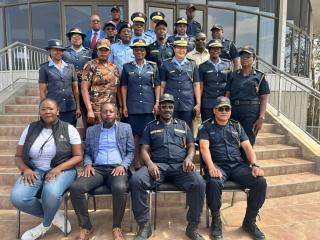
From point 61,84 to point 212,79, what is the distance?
6.93 feet

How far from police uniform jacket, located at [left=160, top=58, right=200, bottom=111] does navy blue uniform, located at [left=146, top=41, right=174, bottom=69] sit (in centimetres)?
43

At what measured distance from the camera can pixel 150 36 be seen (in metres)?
5.32

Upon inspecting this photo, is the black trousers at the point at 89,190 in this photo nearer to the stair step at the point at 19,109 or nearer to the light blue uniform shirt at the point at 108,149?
the light blue uniform shirt at the point at 108,149

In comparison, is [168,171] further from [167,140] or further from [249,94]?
[249,94]

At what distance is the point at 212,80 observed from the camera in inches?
177

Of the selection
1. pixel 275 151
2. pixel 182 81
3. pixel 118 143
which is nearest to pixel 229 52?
pixel 182 81

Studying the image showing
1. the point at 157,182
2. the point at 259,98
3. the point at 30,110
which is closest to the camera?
the point at 157,182

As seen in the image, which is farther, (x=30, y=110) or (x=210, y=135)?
(x=30, y=110)

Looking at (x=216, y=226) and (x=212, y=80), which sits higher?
(x=212, y=80)

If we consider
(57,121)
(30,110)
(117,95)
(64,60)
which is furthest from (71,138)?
(30,110)

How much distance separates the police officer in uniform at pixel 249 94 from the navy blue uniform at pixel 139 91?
1125 millimetres

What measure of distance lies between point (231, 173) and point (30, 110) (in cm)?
450

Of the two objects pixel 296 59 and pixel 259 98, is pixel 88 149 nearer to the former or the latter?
pixel 259 98

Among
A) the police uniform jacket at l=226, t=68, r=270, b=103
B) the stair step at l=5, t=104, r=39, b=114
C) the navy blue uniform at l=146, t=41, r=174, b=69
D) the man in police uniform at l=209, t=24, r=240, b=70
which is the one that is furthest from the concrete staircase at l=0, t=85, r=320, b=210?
the navy blue uniform at l=146, t=41, r=174, b=69
